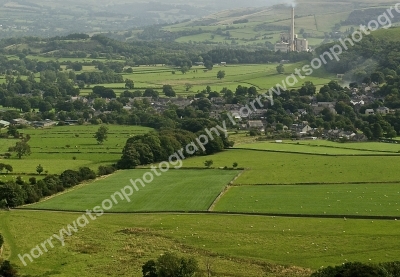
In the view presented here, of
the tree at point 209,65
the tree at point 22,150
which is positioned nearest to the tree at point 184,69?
the tree at point 209,65

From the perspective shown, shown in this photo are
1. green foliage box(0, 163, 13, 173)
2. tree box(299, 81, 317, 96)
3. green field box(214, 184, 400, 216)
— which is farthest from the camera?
tree box(299, 81, 317, 96)

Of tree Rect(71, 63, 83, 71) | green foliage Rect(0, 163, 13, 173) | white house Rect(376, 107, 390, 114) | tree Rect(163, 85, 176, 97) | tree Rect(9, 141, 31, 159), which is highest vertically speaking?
green foliage Rect(0, 163, 13, 173)

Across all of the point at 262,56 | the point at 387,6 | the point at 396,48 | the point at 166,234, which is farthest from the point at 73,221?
the point at 387,6

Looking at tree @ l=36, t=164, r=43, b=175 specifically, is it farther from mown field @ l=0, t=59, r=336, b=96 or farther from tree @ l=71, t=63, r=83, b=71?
tree @ l=71, t=63, r=83, b=71

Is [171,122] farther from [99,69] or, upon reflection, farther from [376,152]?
[99,69]

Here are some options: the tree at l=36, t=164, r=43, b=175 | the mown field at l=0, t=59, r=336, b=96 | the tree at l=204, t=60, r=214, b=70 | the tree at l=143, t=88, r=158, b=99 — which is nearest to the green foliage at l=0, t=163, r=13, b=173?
the tree at l=36, t=164, r=43, b=175

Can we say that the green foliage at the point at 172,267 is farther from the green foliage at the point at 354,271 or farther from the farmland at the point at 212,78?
the farmland at the point at 212,78

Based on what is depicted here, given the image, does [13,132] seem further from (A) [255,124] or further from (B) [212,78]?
(B) [212,78]
